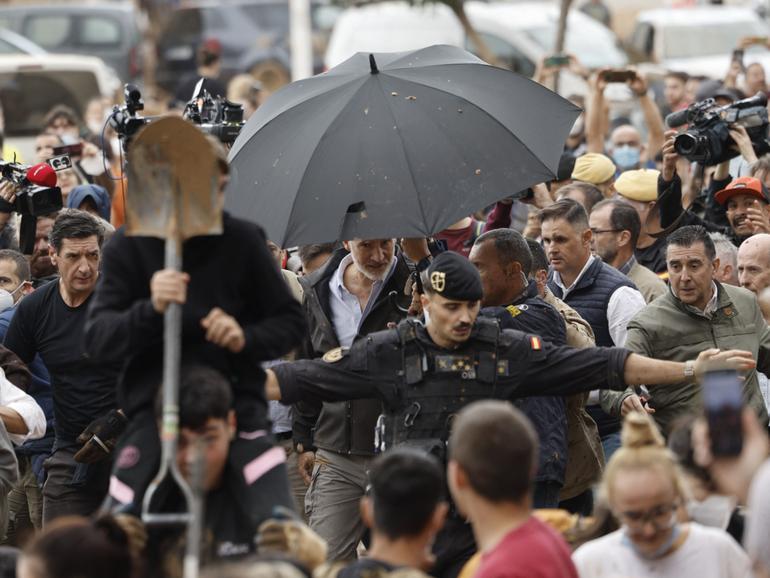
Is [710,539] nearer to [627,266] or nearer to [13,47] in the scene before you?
[627,266]

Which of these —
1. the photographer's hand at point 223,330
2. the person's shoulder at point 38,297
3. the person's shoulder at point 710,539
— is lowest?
the person's shoulder at point 710,539

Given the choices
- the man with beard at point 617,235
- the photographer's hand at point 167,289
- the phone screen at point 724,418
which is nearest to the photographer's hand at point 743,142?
the man with beard at point 617,235

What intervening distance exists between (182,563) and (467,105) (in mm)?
3490

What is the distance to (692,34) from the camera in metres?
24.4

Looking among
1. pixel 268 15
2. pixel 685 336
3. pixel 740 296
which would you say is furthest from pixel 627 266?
pixel 268 15

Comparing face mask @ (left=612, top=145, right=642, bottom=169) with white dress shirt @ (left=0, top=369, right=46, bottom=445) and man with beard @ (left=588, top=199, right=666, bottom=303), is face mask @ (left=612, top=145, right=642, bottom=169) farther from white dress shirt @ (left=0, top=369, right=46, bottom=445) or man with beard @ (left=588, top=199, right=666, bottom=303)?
white dress shirt @ (left=0, top=369, right=46, bottom=445)

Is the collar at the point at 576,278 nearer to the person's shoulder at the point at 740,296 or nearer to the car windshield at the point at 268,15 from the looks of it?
the person's shoulder at the point at 740,296

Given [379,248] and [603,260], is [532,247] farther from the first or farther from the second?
[603,260]

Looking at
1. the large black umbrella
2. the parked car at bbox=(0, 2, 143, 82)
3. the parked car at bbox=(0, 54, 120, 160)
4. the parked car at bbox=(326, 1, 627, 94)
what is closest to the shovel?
the large black umbrella

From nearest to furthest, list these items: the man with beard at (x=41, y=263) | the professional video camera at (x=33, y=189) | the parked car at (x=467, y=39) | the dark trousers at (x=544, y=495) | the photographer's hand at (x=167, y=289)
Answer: the photographer's hand at (x=167, y=289) < the dark trousers at (x=544, y=495) < the professional video camera at (x=33, y=189) < the man with beard at (x=41, y=263) < the parked car at (x=467, y=39)

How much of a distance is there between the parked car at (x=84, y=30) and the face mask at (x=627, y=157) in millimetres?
13764

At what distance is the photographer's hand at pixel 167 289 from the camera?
5559 mm

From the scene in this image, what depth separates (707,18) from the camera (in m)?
24.5

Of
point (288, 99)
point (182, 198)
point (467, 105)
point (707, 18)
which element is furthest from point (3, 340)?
point (707, 18)
